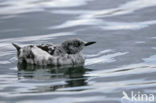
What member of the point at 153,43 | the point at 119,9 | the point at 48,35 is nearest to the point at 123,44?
the point at 153,43

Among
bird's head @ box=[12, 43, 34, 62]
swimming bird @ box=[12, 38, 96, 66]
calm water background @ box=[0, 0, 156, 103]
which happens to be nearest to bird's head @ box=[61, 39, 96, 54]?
swimming bird @ box=[12, 38, 96, 66]

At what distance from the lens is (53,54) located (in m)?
17.3

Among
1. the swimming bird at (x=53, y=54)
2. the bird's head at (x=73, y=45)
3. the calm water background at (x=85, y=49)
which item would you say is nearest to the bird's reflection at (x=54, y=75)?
the calm water background at (x=85, y=49)

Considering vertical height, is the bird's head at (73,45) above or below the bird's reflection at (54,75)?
above

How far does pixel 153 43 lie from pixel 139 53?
109 centimetres

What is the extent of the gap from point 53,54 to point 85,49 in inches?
69.2

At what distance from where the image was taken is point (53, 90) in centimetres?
1441

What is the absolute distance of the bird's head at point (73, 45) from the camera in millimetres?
17641

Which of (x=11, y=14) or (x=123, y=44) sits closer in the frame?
(x=123, y=44)

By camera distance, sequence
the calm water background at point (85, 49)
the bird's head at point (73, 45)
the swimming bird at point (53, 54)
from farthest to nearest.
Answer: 1. the bird's head at point (73, 45)
2. the swimming bird at point (53, 54)
3. the calm water background at point (85, 49)

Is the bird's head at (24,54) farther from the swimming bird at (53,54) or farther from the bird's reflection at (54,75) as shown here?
the bird's reflection at (54,75)

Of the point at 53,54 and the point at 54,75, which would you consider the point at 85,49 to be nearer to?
the point at 53,54

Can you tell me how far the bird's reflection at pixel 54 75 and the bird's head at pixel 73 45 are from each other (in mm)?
813

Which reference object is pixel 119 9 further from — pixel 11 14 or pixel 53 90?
pixel 53 90
